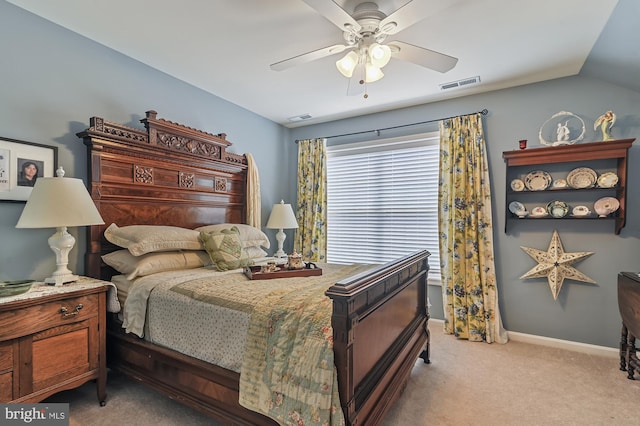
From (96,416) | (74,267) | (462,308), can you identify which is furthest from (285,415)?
(462,308)

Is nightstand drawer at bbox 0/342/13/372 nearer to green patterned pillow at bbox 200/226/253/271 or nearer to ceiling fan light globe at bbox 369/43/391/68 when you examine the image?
green patterned pillow at bbox 200/226/253/271

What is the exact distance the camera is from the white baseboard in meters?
2.83

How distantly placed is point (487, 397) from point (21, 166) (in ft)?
12.1

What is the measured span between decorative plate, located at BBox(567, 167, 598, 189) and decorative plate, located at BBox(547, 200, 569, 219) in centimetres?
19

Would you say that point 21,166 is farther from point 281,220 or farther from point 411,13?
point 411,13

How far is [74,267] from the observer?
2393 mm

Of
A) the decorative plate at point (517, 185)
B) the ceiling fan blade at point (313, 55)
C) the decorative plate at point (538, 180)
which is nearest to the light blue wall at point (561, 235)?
the decorative plate at point (517, 185)

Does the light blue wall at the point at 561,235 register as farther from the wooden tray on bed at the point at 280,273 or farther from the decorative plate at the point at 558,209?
the wooden tray on bed at the point at 280,273

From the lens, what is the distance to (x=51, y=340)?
1.82 metres

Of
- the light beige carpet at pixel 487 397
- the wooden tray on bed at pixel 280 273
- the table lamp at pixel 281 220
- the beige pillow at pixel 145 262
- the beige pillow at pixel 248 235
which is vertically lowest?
the light beige carpet at pixel 487 397

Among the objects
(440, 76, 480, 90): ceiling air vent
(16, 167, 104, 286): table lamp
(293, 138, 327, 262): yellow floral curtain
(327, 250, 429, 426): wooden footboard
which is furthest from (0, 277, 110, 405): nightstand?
(440, 76, 480, 90): ceiling air vent

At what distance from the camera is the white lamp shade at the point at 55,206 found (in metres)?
1.88

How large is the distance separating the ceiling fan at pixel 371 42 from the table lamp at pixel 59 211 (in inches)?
64.3

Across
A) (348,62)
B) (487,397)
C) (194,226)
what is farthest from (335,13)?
(487,397)
